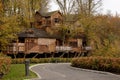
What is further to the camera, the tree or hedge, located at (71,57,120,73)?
the tree

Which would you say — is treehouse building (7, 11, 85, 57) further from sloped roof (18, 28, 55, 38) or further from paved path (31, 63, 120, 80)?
paved path (31, 63, 120, 80)

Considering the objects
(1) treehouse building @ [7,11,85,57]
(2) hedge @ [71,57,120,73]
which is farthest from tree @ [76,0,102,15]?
(2) hedge @ [71,57,120,73]

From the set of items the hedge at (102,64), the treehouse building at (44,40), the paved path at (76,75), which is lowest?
the paved path at (76,75)

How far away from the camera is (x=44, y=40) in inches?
2467

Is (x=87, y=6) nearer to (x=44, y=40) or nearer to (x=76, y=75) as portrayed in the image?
(x=44, y=40)

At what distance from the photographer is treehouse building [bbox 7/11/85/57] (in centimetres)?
5834

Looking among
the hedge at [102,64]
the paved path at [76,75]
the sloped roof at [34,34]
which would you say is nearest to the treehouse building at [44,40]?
the sloped roof at [34,34]

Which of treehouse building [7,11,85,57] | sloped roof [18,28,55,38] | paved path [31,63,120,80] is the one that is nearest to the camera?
paved path [31,63,120,80]

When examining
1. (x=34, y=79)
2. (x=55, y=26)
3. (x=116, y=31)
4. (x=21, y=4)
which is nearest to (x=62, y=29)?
(x=55, y=26)

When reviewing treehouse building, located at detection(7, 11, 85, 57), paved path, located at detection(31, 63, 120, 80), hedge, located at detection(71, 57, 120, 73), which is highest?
treehouse building, located at detection(7, 11, 85, 57)

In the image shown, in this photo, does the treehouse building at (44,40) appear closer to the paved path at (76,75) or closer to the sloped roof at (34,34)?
the sloped roof at (34,34)

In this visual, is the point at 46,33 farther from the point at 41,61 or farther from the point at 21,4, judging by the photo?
the point at 41,61

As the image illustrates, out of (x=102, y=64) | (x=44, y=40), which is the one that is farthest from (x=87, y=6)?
(x=102, y=64)

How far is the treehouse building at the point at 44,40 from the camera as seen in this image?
58344mm
